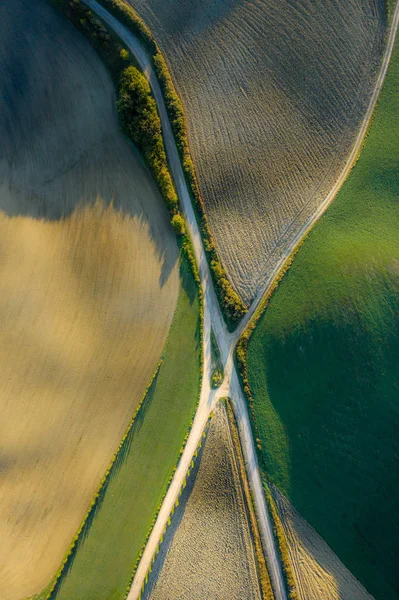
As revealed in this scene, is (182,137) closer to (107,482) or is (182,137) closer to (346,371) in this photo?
(346,371)

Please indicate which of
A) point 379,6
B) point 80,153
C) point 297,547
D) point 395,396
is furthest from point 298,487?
point 379,6

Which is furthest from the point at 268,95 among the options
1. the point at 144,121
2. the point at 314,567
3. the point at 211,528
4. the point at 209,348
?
the point at 314,567

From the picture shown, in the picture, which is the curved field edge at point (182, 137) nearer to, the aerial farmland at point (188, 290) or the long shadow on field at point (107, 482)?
the aerial farmland at point (188, 290)

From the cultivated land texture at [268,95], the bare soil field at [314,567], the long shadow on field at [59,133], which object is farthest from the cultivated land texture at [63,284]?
the bare soil field at [314,567]

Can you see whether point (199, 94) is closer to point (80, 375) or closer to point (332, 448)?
point (80, 375)

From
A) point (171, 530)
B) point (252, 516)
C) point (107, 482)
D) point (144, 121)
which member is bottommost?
point (171, 530)

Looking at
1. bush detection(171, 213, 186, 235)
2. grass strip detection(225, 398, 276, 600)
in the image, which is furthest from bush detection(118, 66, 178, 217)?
grass strip detection(225, 398, 276, 600)
